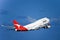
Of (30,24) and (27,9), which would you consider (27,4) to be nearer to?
(27,9)

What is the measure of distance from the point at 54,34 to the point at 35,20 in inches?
14.3

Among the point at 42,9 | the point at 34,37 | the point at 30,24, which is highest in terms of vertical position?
the point at 42,9

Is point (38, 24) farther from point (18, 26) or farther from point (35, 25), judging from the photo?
point (18, 26)

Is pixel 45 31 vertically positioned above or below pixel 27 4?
below

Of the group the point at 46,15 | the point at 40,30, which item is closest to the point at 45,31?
the point at 40,30

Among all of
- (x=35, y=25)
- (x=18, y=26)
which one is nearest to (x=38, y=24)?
(x=35, y=25)


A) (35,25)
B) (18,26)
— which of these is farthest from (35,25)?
(18,26)

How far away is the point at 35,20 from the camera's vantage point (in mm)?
2645

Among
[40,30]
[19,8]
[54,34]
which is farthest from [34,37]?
[19,8]

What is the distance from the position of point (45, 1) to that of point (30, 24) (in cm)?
42

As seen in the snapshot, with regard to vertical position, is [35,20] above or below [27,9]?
below

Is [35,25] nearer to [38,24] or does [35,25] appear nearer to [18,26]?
[38,24]

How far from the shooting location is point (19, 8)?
269 centimetres

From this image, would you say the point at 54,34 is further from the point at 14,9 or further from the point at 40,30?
the point at 14,9
